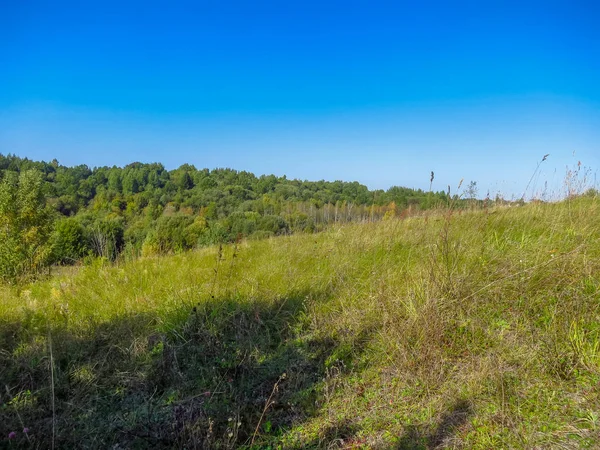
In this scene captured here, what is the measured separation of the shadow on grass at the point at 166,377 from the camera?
67.2 inches

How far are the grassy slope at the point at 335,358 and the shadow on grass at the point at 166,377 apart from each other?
0.03 ft

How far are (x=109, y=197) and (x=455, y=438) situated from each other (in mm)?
75814

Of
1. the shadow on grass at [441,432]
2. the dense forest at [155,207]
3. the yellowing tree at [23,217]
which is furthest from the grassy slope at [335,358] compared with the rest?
the yellowing tree at [23,217]

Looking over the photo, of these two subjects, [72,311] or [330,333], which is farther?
[72,311]

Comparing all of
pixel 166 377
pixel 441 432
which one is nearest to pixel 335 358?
pixel 441 432

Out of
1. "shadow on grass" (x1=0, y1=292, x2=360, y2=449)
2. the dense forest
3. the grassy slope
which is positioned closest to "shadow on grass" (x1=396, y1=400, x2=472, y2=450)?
the grassy slope

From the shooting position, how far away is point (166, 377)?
85.2 inches

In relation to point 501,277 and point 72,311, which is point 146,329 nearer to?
point 72,311

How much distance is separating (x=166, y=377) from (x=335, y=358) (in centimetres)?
121

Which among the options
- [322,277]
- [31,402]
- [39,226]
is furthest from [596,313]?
[39,226]

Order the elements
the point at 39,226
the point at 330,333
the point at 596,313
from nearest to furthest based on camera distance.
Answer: the point at 596,313 < the point at 330,333 < the point at 39,226

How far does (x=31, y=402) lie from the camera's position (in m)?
1.91

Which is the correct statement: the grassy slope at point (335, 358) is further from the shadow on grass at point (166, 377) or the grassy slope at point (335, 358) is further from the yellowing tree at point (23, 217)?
the yellowing tree at point (23, 217)

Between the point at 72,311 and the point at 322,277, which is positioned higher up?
the point at 322,277
